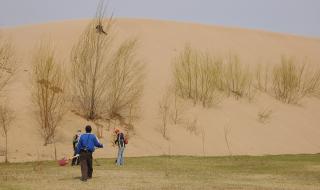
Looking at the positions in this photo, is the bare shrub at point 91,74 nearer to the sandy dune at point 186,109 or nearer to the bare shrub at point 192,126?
the sandy dune at point 186,109

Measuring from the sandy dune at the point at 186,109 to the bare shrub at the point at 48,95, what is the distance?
556 millimetres

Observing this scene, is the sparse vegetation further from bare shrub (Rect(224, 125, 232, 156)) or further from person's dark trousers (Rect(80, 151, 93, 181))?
person's dark trousers (Rect(80, 151, 93, 181))

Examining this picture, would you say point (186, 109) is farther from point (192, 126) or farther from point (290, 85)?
point (290, 85)

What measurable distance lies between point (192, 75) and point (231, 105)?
3.63 meters

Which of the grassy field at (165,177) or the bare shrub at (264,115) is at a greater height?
the bare shrub at (264,115)

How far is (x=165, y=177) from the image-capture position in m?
16.9

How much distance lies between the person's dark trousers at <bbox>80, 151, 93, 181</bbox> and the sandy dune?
1107 cm

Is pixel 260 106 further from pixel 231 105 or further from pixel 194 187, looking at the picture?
pixel 194 187

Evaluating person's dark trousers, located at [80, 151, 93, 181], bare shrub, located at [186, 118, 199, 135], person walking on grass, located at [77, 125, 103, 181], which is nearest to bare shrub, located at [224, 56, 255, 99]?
bare shrub, located at [186, 118, 199, 135]

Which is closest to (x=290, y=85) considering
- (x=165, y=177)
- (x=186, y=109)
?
(x=186, y=109)

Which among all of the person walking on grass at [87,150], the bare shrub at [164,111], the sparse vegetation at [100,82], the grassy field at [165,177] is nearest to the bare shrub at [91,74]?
the sparse vegetation at [100,82]

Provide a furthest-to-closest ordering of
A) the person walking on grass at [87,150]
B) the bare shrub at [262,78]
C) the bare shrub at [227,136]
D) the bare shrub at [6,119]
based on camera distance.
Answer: the bare shrub at [262,78] < the bare shrub at [227,136] < the bare shrub at [6,119] < the person walking on grass at [87,150]

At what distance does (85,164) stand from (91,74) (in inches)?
718

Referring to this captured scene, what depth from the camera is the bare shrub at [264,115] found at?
136ft
